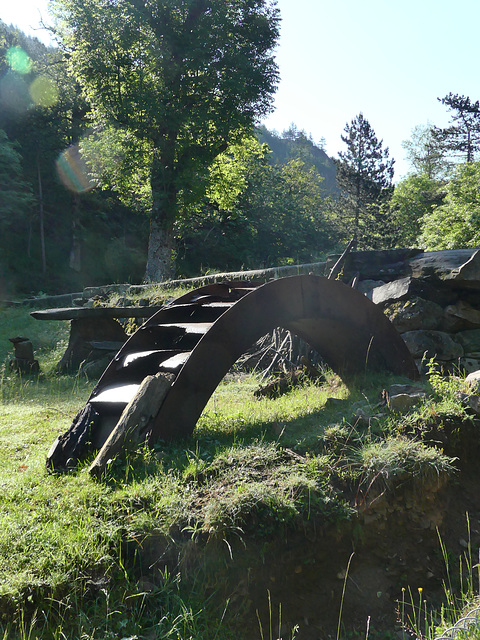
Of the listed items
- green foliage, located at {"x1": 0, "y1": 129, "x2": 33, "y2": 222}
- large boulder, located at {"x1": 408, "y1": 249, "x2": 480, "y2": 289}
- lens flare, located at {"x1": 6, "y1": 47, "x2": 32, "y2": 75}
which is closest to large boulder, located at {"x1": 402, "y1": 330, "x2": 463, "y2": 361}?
large boulder, located at {"x1": 408, "y1": 249, "x2": 480, "y2": 289}

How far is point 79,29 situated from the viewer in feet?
54.5

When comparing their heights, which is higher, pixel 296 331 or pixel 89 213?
pixel 89 213

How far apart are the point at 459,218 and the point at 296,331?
1805 centimetres

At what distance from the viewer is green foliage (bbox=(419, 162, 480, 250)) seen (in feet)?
60.6

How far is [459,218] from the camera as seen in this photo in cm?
2058

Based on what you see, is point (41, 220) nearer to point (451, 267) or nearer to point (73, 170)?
point (73, 170)

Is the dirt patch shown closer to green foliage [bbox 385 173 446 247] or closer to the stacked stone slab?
the stacked stone slab

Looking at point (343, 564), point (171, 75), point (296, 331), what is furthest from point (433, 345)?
point (171, 75)

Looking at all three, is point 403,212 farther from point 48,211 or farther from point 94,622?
point 94,622

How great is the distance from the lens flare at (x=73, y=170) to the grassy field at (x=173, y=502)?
94.9ft

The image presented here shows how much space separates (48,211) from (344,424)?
30381mm

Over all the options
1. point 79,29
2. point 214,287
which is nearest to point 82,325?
point 214,287

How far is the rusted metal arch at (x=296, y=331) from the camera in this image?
A: 12.4 feet

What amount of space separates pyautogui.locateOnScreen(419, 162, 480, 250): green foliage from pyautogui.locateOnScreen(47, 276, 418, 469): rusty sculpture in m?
14.2
